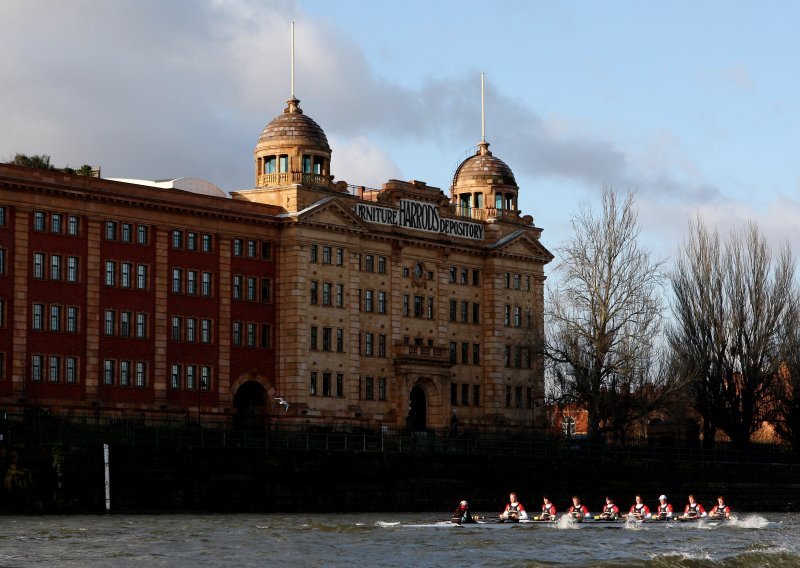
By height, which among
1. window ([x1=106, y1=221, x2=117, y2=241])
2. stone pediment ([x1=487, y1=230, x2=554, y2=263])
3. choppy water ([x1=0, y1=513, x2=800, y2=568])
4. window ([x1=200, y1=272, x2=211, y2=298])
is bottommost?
choppy water ([x1=0, y1=513, x2=800, y2=568])

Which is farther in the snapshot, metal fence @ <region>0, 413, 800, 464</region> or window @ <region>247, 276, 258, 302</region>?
window @ <region>247, 276, 258, 302</region>

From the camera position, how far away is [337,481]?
10181 centimetres

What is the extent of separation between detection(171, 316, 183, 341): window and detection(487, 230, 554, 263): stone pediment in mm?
28490

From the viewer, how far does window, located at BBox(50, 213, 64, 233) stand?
4395 inches

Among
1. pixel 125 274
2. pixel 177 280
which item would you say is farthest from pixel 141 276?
pixel 177 280

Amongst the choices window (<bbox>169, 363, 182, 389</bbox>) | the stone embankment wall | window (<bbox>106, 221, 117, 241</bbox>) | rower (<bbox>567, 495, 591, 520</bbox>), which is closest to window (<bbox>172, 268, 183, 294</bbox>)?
window (<bbox>169, 363, 182, 389</bbox>)

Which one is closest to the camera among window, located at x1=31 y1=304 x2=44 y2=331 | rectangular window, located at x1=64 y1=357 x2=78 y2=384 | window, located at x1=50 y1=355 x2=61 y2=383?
window, located at x1=31 y1=304 x2=44 y2=331

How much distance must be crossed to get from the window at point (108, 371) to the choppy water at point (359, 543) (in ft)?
72.1

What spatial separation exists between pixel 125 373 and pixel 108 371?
126 centimetres

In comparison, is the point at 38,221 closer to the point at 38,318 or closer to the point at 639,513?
the point at 38,318

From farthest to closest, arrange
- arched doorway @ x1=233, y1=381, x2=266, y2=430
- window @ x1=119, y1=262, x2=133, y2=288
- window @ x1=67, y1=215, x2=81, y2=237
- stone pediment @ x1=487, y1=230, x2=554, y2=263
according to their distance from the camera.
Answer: stone pediment @ x1=487, y1=230, x2=554, y2=263 → arched doorway @ x1=233, y1=381, x2=266, y2=430 → window @ x1=119, y1=262, x2=133, y2=288 → window @ x1=67, y1=215, x2=81, y2=237

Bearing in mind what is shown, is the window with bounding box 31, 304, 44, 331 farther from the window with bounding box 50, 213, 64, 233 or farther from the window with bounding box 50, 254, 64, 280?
the window with bounding box 50, 213, 64, 233

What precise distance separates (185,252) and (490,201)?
3071 centimetres

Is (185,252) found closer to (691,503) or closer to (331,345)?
(331,345)
